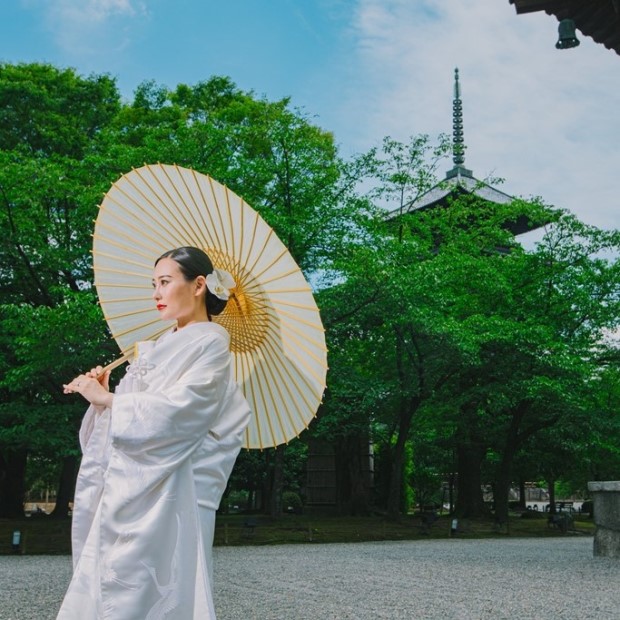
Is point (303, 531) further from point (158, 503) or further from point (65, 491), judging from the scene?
point (158, 503)

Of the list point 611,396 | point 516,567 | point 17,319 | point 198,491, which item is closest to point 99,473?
point 198,491

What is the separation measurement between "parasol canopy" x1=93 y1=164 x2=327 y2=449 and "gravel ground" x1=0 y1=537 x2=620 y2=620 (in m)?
3.03

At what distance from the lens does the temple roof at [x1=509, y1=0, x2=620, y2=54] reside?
15.7ft

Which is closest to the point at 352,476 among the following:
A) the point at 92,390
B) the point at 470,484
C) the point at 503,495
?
the point at 470,484

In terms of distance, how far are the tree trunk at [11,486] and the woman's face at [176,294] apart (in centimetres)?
1784

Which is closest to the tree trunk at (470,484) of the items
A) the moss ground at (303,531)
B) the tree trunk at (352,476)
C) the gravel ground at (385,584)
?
the moss ground at (303,531)

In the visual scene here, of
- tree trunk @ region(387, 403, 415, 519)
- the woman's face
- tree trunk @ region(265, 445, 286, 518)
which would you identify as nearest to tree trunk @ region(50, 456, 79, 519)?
tree trunk @ region(265, 445, 286, 518)

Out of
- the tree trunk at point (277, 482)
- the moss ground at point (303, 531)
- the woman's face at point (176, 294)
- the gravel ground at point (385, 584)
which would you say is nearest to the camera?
the woman's face at point (176, 294)

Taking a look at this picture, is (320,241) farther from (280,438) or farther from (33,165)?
(280,438)

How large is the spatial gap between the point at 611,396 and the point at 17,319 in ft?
46.0

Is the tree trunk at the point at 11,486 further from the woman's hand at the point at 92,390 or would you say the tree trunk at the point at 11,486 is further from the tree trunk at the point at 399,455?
the woman's hand at the point at 92,390

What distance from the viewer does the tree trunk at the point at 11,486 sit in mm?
19250

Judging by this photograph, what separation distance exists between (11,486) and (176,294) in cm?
1847

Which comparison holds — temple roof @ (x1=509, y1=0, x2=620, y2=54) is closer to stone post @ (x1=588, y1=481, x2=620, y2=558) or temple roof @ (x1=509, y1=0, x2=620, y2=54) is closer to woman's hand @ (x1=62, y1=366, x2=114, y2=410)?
woman's hand @ (x1=62, y1=366, x2=114, y2=410)
